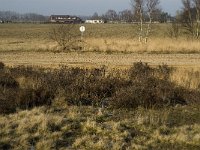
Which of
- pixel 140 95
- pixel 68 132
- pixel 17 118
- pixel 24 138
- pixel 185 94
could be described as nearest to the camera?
pixel 24 138

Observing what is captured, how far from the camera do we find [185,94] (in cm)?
1362

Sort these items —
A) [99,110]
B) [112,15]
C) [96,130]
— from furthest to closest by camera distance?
1. [112,15]
2. [99,110]
3. [96,130]

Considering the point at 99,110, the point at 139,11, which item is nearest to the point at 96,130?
the point at 99,110

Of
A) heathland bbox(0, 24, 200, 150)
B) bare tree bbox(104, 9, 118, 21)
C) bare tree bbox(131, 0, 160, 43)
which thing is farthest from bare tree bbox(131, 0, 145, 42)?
bare tree bbox(104, 9, 118, 21)

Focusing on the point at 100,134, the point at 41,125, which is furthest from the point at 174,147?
the point at 41,125

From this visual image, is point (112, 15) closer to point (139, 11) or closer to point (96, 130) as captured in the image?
point (139, 11)

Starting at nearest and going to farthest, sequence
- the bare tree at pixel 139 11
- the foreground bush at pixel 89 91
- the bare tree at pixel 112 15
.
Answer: the foreground bush at pixel 89 91 < the bare tree at pixel 139 11 < the bare tree at pixel 112 15

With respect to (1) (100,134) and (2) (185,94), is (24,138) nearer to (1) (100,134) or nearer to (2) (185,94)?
(1) (100,134)

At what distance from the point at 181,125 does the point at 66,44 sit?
68.4 feet

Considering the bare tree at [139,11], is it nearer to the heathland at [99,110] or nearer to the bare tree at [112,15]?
the heathland at [99,110]

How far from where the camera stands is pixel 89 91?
1344 cm

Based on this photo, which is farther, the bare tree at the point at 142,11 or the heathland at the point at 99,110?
the bare tree at the point at 142,11

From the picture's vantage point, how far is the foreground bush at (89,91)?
1249 cm

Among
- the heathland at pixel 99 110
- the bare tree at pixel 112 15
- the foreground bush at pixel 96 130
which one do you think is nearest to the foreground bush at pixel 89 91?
the heathland at pixel 99 110
